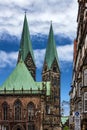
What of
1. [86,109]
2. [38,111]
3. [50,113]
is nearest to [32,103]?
[38,111]

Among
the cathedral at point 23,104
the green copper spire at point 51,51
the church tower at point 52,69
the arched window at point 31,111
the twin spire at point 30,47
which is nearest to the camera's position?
the cathedral at point 23,104

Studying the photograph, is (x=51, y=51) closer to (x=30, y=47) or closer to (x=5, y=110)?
(x=30, y=47)

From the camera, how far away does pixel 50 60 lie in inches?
4860

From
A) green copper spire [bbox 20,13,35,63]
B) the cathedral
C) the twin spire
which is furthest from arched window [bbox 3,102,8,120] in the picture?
green copper spire [bbox 20,13,35,63]

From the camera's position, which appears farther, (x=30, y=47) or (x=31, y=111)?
(x=30, y=47)

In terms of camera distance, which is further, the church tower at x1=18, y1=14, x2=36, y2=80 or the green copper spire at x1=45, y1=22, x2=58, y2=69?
the green copper spire at x1=45, y1=22, x2=58, y2=69

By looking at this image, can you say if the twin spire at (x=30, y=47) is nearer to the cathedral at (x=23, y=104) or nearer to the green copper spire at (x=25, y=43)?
the green copper spire at (x=25, y=43)

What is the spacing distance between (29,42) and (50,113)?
25677 millimetres

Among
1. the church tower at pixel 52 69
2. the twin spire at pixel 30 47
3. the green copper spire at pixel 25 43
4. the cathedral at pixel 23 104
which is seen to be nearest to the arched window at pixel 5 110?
the cathedral at pixel 23 104

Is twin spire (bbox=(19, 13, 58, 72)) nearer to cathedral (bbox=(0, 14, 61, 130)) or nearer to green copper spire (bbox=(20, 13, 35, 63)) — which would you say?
green copper spire (bbox=(20, 13, 35, 63))

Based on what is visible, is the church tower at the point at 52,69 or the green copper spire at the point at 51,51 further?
the green copper spire at the point at 51,51

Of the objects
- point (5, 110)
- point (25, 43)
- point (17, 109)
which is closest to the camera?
point (5, 110)

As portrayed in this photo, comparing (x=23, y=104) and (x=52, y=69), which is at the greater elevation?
(x=52, y=69)

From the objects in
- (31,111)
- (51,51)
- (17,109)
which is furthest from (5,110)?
(51,51)
